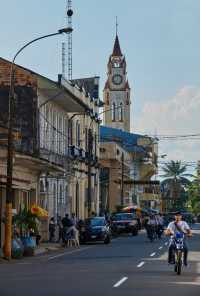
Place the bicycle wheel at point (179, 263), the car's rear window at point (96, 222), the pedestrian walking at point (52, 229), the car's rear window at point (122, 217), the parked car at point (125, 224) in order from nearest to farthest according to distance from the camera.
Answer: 1. the bicycle wheel at point (179, 263)
2. the car's rear window at point (96, 222)
3. the pedestrian walking at point (52, 229)
4. the parked car at point (125, 224)
5. the car's rear window at point (122, 217)

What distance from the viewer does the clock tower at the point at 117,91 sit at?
493 feet

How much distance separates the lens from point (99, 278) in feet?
71.5

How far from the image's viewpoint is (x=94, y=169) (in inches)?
2864

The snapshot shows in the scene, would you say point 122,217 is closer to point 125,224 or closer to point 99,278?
point 125,224

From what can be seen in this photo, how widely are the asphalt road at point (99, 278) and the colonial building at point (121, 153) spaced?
118ft

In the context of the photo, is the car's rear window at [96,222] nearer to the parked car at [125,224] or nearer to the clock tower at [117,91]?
the parked car at [125,224]

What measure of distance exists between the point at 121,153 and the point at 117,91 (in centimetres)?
5490

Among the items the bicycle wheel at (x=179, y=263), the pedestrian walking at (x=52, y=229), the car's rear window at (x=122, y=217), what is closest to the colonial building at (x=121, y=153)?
the car's rear window at (x=122, y=217)

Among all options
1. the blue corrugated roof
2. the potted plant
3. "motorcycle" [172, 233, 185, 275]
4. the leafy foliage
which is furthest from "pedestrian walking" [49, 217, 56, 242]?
the blue corrugated roof

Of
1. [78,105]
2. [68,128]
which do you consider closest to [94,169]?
[68,128]

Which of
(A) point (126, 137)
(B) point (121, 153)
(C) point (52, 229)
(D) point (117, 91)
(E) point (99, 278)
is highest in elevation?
(D) point (117, 91)

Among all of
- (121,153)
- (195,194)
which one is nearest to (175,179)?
(195,194)

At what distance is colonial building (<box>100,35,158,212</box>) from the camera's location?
93125 mm

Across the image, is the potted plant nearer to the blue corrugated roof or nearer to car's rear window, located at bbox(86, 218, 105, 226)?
car's rear window, located at bbox(86, 218, 105, 226)
